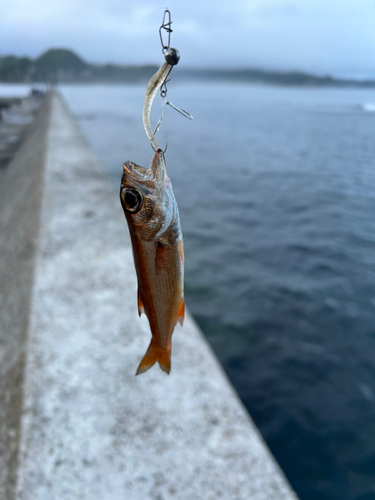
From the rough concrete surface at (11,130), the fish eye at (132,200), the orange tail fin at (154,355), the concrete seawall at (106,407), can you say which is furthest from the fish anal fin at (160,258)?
the rough concrete surface at (11,130)

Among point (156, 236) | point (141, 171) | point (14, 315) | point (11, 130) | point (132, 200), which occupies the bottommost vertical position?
point (14, 315)

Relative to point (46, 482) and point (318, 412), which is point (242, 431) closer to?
point (46, 482)

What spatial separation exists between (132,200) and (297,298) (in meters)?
7.46

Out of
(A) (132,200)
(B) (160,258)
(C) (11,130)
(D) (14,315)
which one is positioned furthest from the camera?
(C) (11,130)

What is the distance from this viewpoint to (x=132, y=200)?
4.57 feet

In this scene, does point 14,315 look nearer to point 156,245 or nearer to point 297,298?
point 156,245

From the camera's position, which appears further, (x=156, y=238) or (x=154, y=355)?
(x=154, y=355)

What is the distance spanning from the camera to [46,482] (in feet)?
9.43

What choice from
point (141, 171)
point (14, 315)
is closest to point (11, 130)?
point (14, 315)

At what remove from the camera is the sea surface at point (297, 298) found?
17.3ft

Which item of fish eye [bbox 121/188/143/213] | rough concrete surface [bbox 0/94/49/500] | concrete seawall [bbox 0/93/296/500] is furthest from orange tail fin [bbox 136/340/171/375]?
rough concrete surface [bbox 0/94/49/500]

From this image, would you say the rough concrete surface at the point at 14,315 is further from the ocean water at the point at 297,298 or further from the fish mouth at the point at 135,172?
the ocean water at the point at 297,298

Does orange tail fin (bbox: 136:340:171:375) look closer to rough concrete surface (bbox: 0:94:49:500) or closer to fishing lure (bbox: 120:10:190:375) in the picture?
fishing lure (bbox: 120:10:190:375)

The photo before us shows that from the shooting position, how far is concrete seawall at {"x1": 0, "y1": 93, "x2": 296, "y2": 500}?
2.95 meters
